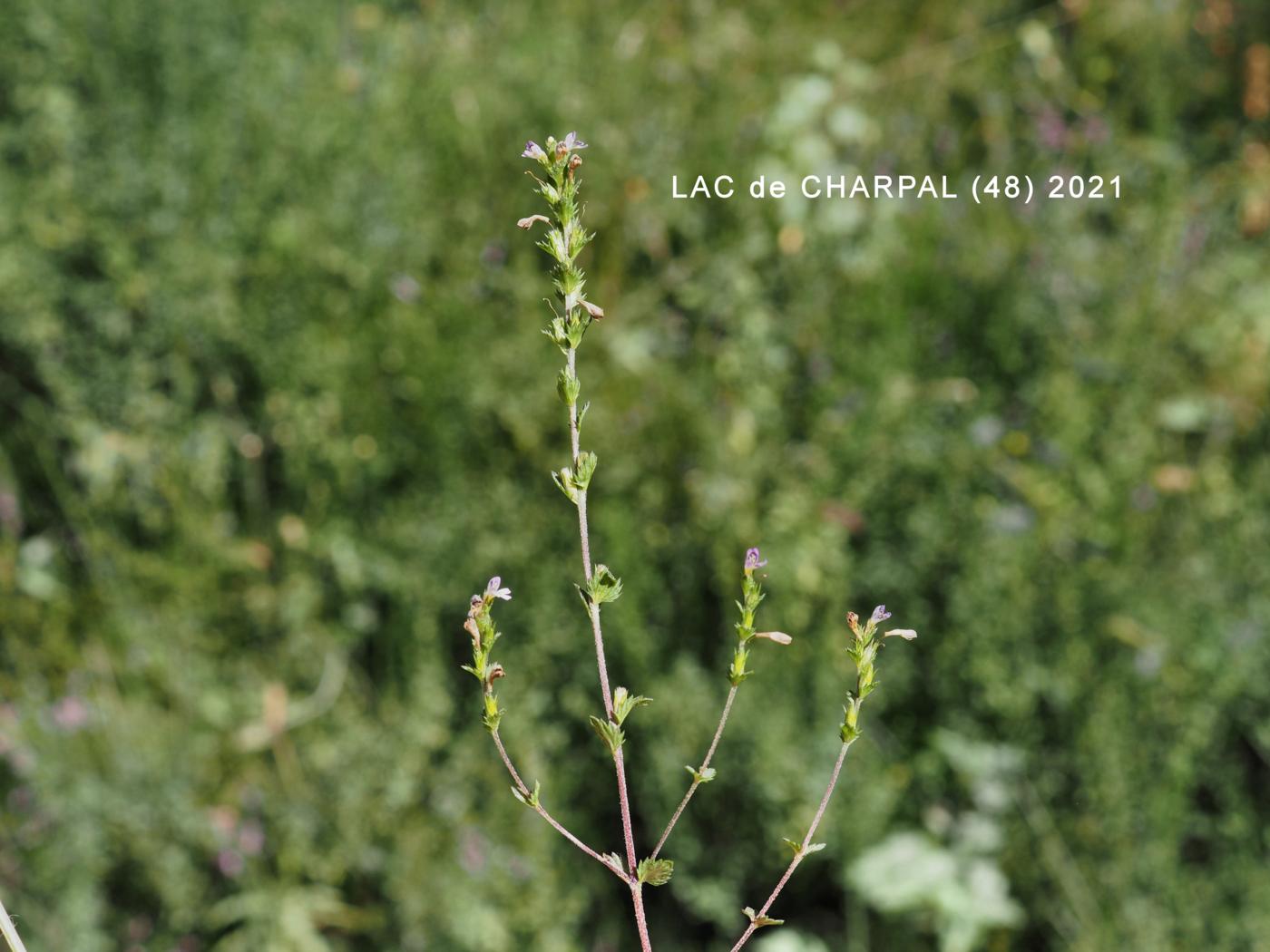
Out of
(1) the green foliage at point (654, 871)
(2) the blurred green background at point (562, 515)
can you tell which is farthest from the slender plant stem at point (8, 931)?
(2) the blurred green background at point (562, 515)

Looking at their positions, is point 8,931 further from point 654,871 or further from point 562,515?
point 562,515

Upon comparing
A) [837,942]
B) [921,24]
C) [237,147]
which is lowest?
[837,942]

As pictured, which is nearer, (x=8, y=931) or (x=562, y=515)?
(x=8, y=931)

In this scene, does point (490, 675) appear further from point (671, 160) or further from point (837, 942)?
point (671, 160)

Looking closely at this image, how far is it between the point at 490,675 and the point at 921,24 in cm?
400

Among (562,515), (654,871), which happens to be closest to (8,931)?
(654,871)

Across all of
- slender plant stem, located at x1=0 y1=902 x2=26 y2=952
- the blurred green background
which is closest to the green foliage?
slender plant stem, located at x1=0 y1=902 x2=26 y2=952

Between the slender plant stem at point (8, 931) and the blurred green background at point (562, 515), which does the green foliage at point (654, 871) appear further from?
the blurred green background at point (562, 515)

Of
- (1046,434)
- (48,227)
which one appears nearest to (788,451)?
(1046,434)

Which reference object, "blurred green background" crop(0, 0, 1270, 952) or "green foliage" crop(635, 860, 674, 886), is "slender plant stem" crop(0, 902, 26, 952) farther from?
"blurred green background" crop(0, 0, 1270, 952)

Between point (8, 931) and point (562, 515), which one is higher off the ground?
point (562, 515)

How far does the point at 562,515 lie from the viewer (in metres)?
2.55

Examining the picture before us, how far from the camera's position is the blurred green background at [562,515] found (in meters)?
2.21

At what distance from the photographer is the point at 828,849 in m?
2.22
